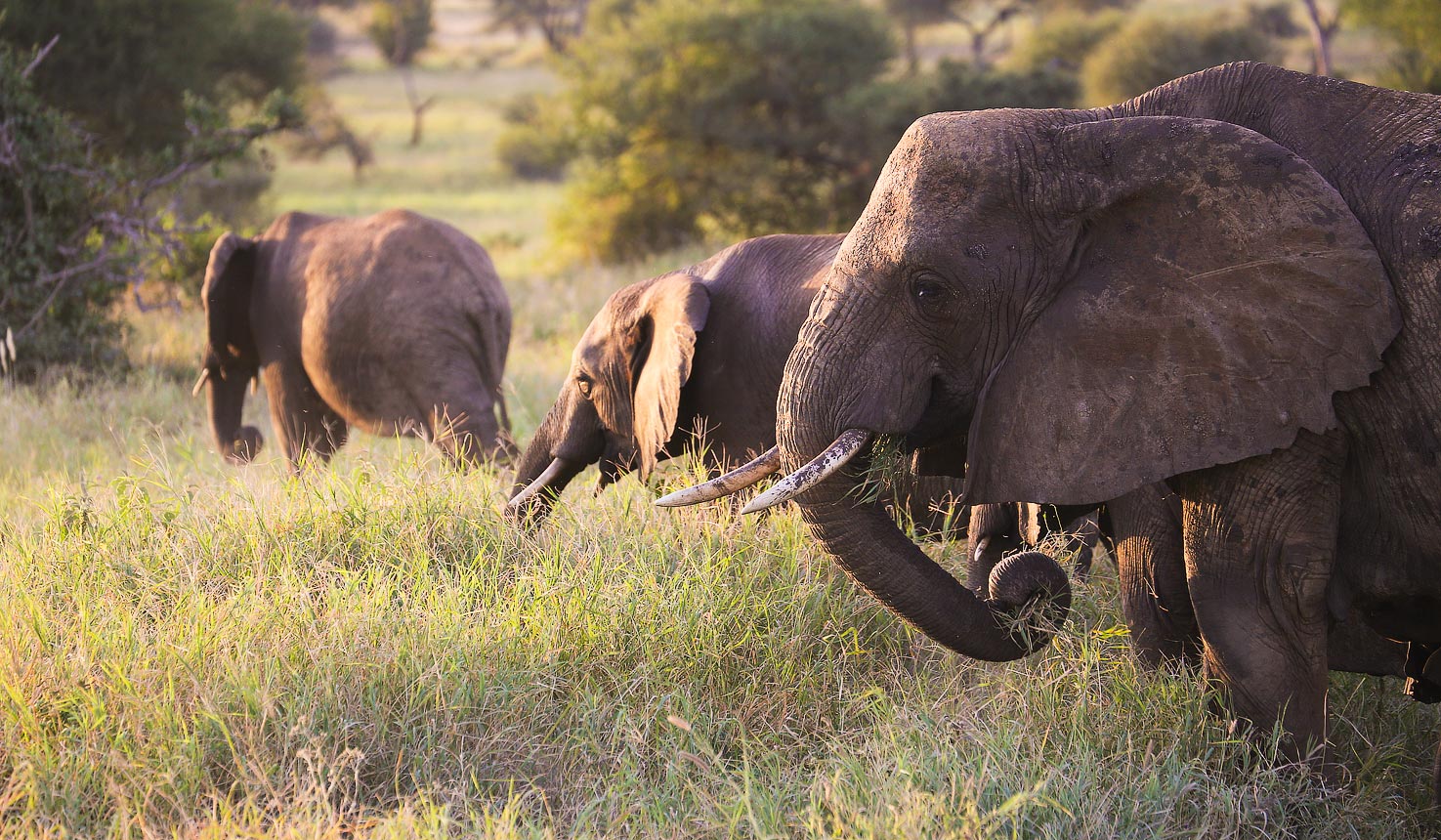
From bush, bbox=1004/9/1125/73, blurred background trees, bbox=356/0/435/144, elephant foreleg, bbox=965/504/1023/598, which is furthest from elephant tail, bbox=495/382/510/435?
blurred background trees, bbox=356/0/435/144

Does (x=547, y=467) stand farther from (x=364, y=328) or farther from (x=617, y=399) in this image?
(x=364, y=328)

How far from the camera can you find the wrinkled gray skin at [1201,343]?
2.92 metres

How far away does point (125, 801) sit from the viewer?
2.93m

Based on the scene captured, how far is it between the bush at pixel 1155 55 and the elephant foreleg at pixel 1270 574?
18071mm

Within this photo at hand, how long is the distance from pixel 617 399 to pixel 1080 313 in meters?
2.23

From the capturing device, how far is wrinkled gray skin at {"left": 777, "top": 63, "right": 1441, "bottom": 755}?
9.57 ft

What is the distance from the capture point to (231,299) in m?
7.15

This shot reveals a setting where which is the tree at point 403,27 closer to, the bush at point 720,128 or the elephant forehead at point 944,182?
the bush at point 720,128

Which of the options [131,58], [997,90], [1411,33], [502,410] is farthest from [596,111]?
[502,410]

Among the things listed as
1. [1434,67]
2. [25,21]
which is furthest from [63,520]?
[1434,67]

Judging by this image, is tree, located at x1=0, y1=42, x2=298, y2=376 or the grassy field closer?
the grassy field

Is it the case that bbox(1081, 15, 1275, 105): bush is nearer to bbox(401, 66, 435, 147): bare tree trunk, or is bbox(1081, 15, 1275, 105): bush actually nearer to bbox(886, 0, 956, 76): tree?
bbox(886, 0, 956, 76): tree

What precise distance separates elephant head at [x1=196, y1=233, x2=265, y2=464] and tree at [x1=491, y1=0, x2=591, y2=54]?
3869 cm

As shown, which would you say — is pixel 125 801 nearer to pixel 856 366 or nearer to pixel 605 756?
pixel 605 756
